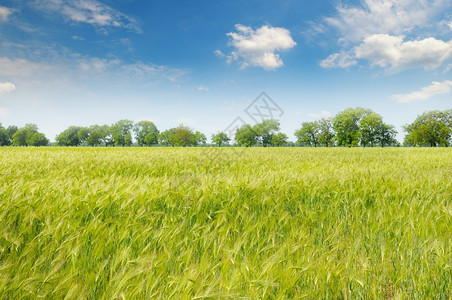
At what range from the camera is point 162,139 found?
118938 mm

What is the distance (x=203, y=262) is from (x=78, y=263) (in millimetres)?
1038

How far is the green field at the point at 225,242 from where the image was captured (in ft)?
5.19

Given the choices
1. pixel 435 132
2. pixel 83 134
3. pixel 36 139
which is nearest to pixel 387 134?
pixel 435 132

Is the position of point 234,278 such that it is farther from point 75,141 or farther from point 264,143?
point 75,141

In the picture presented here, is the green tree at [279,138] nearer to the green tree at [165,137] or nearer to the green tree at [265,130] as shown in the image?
the green tree at [265,130]

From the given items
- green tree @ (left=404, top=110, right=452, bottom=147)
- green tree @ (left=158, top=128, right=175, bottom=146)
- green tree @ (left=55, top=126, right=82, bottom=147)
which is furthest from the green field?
green tree @ (left=55, top=126, right=82, bottom=147)

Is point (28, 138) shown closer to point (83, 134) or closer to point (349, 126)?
point (83, 134)

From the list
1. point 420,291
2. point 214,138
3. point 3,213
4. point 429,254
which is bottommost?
point 420,291

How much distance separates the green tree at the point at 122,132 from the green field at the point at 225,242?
118 m

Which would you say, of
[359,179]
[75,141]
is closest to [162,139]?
[75,141]

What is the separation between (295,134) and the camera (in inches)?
3875

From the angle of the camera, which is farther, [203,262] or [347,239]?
[347,239]

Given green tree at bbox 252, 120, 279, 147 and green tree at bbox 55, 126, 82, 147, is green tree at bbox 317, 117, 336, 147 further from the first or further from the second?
green tree at bbox 55, 126, 82, 147

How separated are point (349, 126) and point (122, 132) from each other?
98019mm
